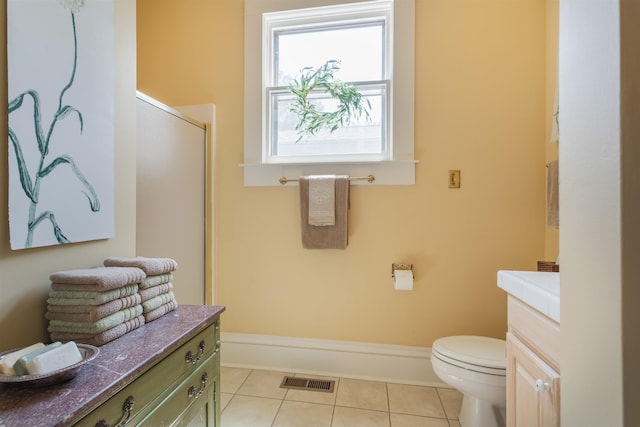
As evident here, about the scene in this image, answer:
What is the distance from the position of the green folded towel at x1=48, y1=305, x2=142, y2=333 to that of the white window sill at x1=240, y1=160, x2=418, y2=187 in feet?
4.18

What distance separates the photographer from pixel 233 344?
2193 mm

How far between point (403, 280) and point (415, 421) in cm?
72

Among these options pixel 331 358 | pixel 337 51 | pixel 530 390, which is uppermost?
pixel 337 51

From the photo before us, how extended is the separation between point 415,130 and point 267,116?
1.00 metres

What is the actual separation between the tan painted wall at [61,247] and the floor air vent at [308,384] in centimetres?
124

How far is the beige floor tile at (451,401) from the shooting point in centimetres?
169

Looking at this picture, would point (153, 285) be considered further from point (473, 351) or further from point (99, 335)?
point (473, 351)

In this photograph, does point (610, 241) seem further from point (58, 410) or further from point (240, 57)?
point (240, 57)

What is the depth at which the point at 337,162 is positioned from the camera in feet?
6.64

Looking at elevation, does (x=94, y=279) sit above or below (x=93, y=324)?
above

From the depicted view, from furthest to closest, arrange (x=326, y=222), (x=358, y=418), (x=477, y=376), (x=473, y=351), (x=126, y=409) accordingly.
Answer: (x=326, y=222)
(x=358, y=418)
(x=473, y=351)
(x=477, y=376)
(x=126, y=409)

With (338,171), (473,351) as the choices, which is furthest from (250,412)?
(338,171)

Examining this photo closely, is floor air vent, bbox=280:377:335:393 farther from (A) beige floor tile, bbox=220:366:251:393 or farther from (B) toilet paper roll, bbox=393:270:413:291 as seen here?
(B) toilet paper roll, bbox=393:270:413:291

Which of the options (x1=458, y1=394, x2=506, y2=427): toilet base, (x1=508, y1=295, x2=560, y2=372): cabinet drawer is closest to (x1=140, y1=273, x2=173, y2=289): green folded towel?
(x1=508, y1=295, x2=560, y2=372): cabinet drawer
